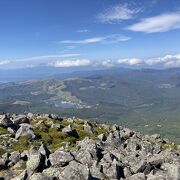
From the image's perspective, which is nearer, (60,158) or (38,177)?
(38,177)

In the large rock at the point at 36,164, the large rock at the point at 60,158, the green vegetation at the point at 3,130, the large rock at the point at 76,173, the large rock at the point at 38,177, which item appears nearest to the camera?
the large rock at the point at 38,177

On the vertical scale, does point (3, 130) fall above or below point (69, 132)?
above

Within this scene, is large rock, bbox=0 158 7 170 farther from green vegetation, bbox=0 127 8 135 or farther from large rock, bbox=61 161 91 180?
green vegetation, bbox=0 127 8 135

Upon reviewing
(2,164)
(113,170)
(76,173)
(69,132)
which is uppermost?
(76,173)

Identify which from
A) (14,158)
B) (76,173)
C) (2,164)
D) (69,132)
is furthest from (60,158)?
(69,132)

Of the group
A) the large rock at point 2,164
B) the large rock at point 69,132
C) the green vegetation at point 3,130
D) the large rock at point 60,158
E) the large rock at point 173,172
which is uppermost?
the large rock at point 60,158

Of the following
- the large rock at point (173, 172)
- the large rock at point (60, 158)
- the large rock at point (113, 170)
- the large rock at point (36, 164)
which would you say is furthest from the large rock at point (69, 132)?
the large rock at point (173, 172)

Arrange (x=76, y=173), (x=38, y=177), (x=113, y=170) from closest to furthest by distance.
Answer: (x=38, y=177) < (x=76, y=173) < (x=113, y=170)

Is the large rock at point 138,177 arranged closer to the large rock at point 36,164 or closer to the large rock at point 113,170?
the large rock at point 113,170

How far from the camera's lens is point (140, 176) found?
42750 millimetres

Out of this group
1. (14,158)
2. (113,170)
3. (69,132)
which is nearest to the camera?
(113,170)

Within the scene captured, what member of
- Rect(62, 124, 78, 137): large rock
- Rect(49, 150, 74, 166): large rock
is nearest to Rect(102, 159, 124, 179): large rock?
Rect(49, 150, 74, 166): large rock

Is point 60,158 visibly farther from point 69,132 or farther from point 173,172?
point 69,132

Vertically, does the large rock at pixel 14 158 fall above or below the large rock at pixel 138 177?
above
